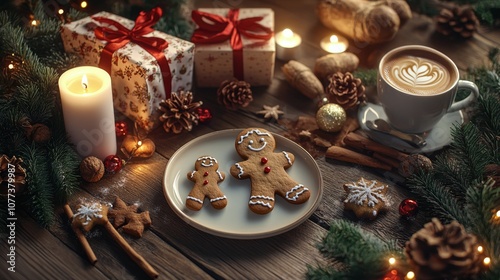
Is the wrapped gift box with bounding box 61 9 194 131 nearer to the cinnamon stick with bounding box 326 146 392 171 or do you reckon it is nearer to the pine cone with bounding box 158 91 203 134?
the pine cone with bounding box 158 91 203 134

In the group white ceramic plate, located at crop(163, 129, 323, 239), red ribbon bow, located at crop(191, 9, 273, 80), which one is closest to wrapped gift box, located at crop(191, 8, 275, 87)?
red ribbon bow, located at crop(191, 9, 273, 80)

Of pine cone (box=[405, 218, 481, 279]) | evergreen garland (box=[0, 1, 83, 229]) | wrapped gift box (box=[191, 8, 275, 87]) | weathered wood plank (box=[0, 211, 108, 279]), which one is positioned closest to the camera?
pine cone (box=[405, 218, 481, 279])

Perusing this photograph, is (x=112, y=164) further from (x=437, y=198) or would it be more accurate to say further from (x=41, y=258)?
(x=437, y=198)

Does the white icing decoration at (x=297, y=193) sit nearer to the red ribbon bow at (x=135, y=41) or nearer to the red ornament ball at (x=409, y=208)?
the red ornament ball at (x=409, y=208)

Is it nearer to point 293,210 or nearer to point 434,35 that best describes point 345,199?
point 293,210

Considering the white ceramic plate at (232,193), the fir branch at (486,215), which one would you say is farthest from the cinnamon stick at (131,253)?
the fir branch at (486,215)

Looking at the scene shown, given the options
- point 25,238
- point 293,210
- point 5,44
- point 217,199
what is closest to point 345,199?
point 293,210
